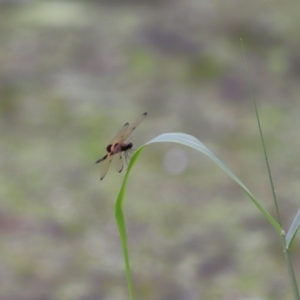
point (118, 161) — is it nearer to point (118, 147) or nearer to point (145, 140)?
point (118, 147)

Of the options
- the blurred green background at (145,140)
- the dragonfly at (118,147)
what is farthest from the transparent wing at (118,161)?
the blurred green background at (145,140)

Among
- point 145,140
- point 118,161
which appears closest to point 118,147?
point 118,161

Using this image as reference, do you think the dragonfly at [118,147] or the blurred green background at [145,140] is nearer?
the dragonfly at [118,147]

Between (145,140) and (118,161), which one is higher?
A: (145,140)

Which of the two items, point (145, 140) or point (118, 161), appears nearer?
point (118, 161)

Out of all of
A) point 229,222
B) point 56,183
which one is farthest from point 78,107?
point 229,222

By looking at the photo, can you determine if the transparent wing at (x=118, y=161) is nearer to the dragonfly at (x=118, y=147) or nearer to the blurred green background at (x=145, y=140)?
the dragonfly at (x=118, y=147)

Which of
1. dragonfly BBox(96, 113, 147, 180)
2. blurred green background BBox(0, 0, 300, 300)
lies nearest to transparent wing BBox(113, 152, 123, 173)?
dragonfly BBox(96, 113, 147, 180)

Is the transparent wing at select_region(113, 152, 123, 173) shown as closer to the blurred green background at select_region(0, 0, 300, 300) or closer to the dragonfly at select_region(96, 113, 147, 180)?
the dragonfly at select_region(96, 113, 147, 180)
